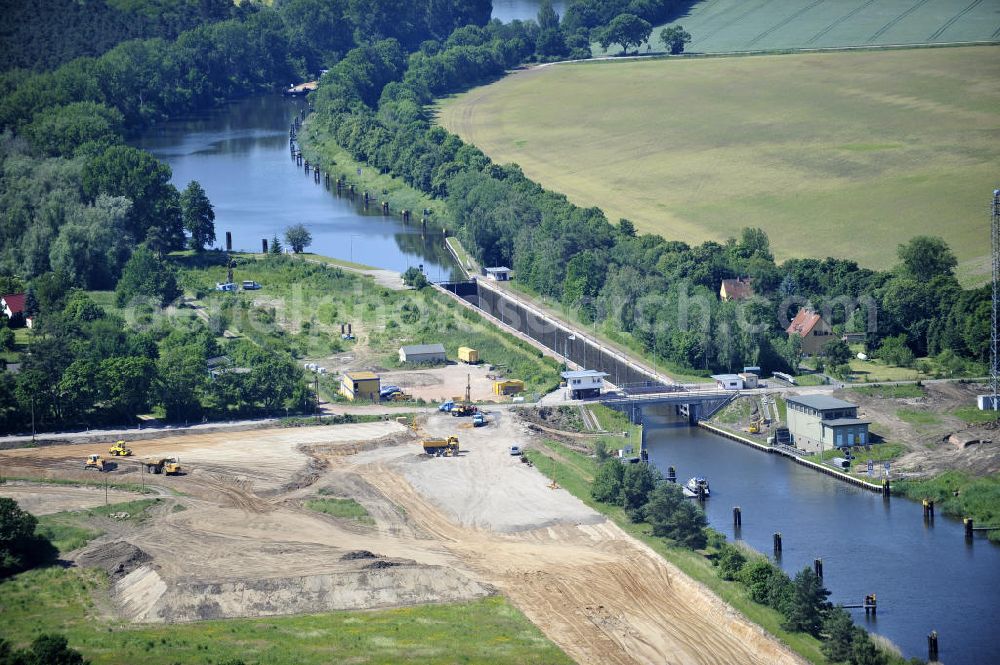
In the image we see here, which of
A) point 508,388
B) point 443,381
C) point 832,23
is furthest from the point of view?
point 832,23

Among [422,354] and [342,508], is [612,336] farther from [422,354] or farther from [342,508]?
[342,508]

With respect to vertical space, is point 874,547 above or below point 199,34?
below

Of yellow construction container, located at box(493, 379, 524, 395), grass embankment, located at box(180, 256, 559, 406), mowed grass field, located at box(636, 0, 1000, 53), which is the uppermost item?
mowed grass field, located at box(636, 0, 1000, 53)

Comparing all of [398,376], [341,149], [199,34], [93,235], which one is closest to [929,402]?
[398,376]

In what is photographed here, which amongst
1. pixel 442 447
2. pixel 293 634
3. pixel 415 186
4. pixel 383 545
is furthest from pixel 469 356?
pixel 415 186

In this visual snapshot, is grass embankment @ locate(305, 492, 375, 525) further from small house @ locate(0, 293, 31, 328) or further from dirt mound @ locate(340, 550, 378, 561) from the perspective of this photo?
small house @ locate(0, 293, 31, 328)

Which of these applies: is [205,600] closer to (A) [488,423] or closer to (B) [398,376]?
(A) [488,423]

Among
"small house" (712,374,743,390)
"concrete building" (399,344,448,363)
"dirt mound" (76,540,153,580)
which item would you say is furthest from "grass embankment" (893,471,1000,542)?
"dirt mound" (76,540,153,580)
